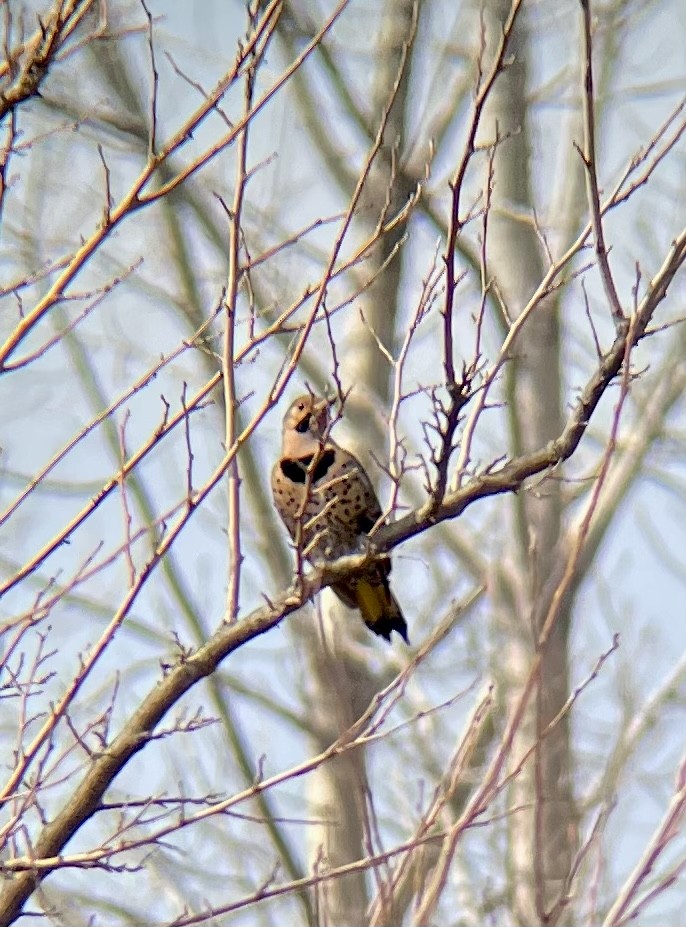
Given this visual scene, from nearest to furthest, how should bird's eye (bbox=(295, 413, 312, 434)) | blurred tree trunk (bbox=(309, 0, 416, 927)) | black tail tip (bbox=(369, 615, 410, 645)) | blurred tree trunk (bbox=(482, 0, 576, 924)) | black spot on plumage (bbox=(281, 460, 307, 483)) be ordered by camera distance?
black tail tip (bbox=(369, 615, 410, 645))
black spot on plumage (bbox=(281, 460, 307, 483))
bird's eye (bbox=(295, 413, 312, 434))
blurred tree trunk (bbox=(309, 0, 416, 927))
blurred tree trunk (bbox=(482, 0, 576, 924))

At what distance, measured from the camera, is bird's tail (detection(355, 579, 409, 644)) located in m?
5.04

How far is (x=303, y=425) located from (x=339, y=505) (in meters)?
0.43

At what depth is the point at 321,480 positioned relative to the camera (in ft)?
17.6

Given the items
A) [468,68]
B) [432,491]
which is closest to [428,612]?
[468,68]

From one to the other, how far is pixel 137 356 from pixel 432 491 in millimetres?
6309

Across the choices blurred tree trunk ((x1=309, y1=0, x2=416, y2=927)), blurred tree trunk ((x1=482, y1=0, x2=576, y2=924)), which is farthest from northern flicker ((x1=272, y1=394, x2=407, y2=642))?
blurred tree trunk ((x1=482, y1=0, x2=576, y2=924))

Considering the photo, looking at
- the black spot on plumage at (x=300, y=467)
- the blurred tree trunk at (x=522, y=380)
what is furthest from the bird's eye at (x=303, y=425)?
the blurred tree trunk at (x=522, y=380)

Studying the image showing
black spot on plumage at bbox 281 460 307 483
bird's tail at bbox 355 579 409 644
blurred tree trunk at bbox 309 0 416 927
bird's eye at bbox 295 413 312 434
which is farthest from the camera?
blurred tree trunk at bbox 309 0 416 927

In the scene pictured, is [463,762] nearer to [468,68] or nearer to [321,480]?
[321,480]

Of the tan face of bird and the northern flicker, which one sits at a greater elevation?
the tan face of bird

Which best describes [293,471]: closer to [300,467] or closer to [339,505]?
[300,467]

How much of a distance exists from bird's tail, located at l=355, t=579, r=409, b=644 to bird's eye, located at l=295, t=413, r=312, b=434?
82 cm

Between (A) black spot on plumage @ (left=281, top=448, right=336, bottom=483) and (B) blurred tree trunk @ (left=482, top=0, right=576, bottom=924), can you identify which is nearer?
(A) black spot on plumage @ (left=281, top=448, right=336, bottom=483)

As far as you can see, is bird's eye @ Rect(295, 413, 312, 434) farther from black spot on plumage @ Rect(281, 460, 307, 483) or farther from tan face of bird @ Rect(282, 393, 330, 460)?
black spot on plumage @ Rect(281, 460, 307, 483)
